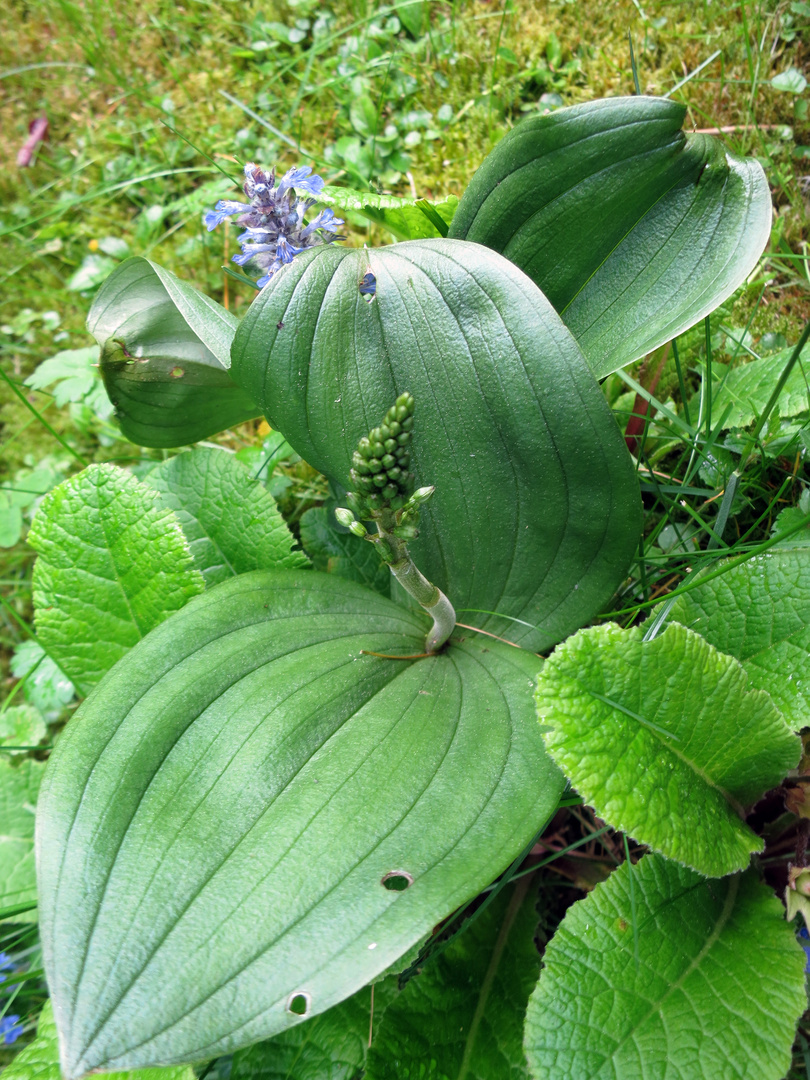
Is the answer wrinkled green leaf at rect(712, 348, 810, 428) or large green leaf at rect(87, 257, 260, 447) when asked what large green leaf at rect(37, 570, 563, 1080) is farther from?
wrinkled green leaf at rect(712, 348, 810, 428)

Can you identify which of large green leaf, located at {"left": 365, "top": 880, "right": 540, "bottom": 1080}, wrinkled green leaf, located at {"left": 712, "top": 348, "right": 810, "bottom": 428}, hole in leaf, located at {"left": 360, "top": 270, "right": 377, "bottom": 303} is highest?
hole in leaf, located at {"left": 360, "top": 270, "right": 377, "bottom": 303}

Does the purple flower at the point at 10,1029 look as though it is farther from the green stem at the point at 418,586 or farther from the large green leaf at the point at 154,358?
the large green leaf at the point at 154,358

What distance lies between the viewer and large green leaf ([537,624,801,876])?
1021mm

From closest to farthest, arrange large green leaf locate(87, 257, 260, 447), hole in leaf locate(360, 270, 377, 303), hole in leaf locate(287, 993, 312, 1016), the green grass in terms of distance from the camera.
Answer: hole in leaf locate(287, 993, 312, 1016)
hole in leaf locate(360, 270, 377, 303)
large green leaf locate(87, 257, 260, 447)
the green grass

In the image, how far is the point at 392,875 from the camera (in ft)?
3.18

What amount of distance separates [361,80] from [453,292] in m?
1.98

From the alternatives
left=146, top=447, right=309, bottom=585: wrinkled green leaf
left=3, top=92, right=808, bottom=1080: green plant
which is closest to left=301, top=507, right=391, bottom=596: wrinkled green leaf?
left=146, top=447, right=309, bottom=585: wrinkled green leaf

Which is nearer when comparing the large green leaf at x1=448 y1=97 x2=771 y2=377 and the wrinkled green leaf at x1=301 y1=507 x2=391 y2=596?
the large green leaf at x1=448 y1=97 x2=771 y2=377

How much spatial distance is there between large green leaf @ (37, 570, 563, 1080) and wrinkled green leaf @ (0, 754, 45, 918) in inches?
23.5

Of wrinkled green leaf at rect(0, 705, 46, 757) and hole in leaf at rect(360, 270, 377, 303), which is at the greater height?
hole in leaf at rect(360, 270, 377, 303)

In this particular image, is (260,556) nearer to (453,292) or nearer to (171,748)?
(171,748)

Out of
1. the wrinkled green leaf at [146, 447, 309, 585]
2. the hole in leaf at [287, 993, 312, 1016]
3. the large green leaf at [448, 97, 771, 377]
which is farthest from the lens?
the wrinkled green leaf at [146, 447, 309, 585]

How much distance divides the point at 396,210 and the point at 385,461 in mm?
862

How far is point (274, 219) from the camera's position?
1389mm
